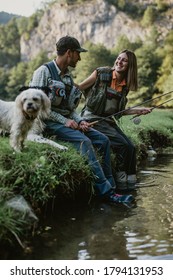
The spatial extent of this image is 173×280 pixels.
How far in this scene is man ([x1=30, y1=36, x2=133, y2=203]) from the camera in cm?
642

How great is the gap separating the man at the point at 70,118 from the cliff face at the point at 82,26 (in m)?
113

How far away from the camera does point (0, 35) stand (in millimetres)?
159375

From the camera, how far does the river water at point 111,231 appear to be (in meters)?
4.34

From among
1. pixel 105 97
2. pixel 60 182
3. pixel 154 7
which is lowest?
pixel 60 182

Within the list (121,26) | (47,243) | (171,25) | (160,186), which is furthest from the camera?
(121,26)

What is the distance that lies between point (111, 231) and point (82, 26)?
436ft

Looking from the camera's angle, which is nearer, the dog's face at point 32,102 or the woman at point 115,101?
the dog's face at point 32,102

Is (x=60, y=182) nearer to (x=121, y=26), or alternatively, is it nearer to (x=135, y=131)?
(x=135, y=131)

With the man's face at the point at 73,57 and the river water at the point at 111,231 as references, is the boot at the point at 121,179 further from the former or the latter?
the man's face at the point at 73,57

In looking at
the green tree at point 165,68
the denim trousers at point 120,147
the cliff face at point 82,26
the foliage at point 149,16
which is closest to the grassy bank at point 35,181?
the denim trousers at point 120,147

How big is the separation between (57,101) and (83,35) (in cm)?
12962

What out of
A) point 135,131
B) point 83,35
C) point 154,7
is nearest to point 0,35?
point 83,35

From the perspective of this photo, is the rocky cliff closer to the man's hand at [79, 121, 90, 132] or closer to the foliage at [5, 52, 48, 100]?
the foliage at [5, 52, 48, 100]

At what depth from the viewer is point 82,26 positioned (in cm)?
13150
